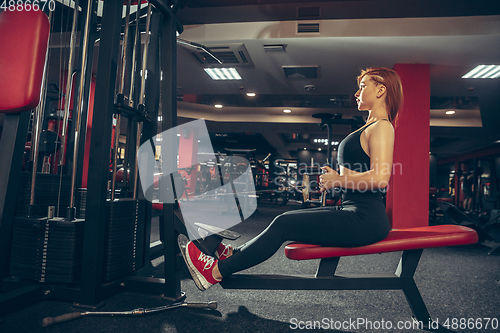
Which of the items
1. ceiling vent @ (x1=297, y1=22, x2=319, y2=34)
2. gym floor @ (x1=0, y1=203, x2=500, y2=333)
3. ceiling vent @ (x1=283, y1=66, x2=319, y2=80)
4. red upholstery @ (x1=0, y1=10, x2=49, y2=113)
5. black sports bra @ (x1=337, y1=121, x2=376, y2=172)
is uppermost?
ceiling vent @ (x1=297, y1=22, x2=319, y2=34)

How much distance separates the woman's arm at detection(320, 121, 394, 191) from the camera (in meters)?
1.21

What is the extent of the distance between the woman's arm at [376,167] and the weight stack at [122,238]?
3.73 ft

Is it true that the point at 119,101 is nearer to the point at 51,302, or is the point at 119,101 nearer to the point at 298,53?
the point at 51,302

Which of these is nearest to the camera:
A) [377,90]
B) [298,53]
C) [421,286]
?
[377,90]

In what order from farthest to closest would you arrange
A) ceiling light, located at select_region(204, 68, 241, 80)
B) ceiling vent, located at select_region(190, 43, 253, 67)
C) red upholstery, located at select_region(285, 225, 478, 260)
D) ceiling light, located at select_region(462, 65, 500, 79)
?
ceiling light, located at select_region(204, 68, 241, 80) < ceiling light, located at select_region(462, 65, 500, 79) < ceiling vent, located at select_region(190, 43, 253, 67) < red upholstery, located at select_region(285, 225, 478, 260)

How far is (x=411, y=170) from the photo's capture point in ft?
13.0

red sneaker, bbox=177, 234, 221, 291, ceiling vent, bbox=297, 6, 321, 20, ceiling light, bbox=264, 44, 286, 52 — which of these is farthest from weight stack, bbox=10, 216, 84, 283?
ceiling vent, bbox=297, 6, 321, 20

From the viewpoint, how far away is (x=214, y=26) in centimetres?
384

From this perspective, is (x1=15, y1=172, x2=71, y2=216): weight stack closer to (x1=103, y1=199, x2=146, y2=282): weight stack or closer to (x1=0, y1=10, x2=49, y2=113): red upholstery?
(x1=103, y1=199, x2=146, y2=282): weight stack

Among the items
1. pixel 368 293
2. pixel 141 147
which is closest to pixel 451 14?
pixel 368 293

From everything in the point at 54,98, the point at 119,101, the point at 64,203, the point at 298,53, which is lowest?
the point at 64,203

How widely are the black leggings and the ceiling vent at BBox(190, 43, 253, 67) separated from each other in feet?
10.9

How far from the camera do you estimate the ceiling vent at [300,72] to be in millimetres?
4625

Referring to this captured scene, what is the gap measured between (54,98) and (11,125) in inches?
70.7
